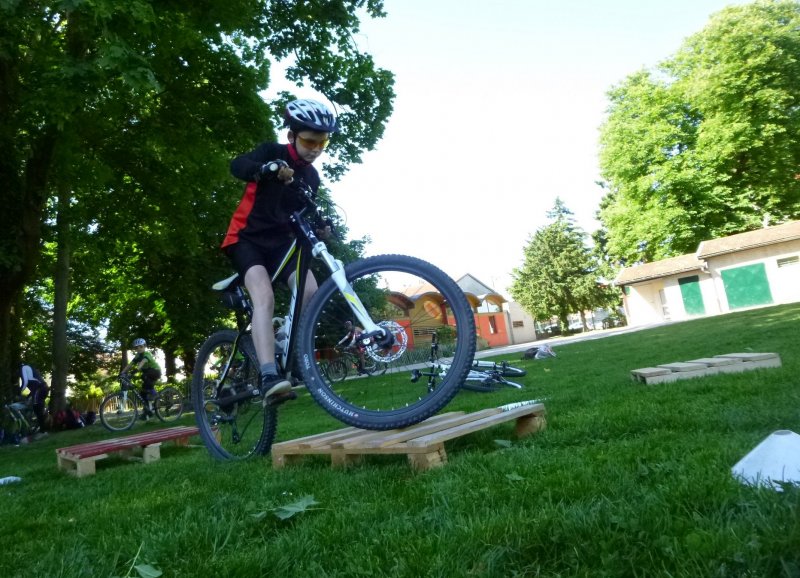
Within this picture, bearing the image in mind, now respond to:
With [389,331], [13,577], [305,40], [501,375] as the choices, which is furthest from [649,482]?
[305,40]

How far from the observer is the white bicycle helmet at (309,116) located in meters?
3.56

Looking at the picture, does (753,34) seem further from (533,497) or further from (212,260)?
(533,497)

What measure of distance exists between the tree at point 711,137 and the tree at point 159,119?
25372 mm

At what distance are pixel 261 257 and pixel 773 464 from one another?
9.83ft

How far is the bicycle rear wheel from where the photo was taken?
4195mm

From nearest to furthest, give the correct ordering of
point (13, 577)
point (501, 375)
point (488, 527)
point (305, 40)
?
point (488, 527), point (13, 577), point (501, 375), point (305, 40)

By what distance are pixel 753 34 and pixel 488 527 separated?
36.0 meters

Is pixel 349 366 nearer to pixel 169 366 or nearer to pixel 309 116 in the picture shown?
pixel 309 116

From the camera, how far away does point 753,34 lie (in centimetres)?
2969

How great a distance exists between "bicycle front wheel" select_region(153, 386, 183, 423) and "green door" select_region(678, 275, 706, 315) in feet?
104

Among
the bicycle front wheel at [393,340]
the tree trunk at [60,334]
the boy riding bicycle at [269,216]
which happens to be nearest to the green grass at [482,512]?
the bicycle front wheel at [393,340]

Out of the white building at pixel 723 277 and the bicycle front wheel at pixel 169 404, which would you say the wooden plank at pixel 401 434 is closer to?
the bicycle front wheel at pixel 169 404

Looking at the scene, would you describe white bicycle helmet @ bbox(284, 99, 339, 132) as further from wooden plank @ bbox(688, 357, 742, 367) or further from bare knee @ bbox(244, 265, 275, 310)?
wooden plank @ bbox(688, 357, 742, 367)

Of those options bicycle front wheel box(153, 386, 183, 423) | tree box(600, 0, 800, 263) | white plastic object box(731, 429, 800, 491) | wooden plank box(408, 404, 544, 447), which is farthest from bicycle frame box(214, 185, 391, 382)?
tree box(600, 0, 800, 263)
